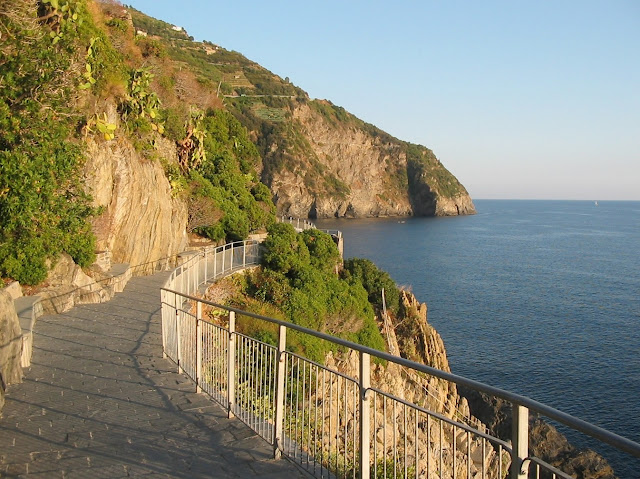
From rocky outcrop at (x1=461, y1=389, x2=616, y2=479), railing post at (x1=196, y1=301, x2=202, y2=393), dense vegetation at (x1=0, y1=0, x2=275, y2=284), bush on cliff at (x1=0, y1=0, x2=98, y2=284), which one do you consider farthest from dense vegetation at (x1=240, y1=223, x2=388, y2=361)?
railing post at (x1=196, y1=301, x2=202, y2=393)

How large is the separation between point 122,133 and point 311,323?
32.1ft

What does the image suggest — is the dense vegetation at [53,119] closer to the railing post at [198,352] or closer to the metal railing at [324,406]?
the metal railing at [324,406]

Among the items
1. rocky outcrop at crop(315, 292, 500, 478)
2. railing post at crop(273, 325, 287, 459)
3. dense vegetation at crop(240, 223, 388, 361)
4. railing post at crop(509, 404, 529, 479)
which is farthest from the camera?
dense vegetation at crop(240, 223, 388, 361)

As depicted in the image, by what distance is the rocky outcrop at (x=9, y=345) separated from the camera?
707cm

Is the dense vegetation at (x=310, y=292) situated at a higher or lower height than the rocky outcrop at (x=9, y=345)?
lower

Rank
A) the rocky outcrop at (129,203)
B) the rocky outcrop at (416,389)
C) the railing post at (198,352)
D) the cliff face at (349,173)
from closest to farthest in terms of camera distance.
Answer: the railing post at (198,352) → the rocky outcrop at (416,389) → the rocky outcrop at (129,203) → the cliff face at (349,173)

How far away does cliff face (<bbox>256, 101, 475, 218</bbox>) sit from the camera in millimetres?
114188

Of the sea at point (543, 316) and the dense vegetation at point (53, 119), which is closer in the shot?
the dense vegetation at point (53, 119)

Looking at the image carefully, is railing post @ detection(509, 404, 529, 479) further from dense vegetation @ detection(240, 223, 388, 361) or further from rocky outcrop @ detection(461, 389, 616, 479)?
rocky outcrop @ detection(461, 389, 616, 479)

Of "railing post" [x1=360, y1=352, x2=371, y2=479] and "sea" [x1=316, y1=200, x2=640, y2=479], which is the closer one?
"railing post" [x1=360, y1=352, x2=371, y2=479]

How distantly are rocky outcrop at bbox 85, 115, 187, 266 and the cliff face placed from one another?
89.7m

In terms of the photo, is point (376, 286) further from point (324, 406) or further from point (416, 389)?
point (324, 406)

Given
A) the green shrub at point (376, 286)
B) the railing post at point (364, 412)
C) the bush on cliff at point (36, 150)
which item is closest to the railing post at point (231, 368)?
the railing post at point (364, 412)

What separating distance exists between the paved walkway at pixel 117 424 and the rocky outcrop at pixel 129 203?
7854 millimetres
